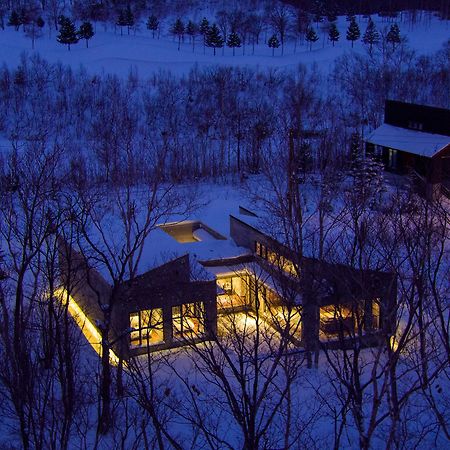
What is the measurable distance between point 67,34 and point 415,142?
24478 mm

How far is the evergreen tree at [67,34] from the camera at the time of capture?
1674 inches

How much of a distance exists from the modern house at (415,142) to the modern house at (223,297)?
9274 millimetres

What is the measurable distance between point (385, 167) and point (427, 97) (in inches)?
551

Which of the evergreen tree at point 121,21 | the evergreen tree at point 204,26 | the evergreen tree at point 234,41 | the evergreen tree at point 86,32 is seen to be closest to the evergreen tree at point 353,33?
the evergreen tree at point 234,41

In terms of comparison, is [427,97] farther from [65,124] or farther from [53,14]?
[53,14]

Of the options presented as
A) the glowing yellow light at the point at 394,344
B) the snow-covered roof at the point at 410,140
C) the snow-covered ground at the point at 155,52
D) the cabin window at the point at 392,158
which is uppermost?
the snow-covered ground at the point at 155,52

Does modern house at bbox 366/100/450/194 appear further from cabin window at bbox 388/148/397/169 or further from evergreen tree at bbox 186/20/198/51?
evergreen tree at bbox 186/20/198/51

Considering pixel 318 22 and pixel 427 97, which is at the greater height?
pixel 318 22

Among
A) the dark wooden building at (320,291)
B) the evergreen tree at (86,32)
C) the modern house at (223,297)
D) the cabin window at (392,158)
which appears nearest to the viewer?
the dark wooden building at (320,291)

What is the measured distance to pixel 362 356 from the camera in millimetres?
16031

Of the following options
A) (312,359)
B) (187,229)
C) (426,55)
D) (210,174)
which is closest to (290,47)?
(426,55)

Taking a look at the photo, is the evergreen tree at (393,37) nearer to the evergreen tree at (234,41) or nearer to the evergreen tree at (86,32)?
the evergreen tree at (234,41)

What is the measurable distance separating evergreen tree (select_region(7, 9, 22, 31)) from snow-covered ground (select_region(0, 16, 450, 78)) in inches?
14.7

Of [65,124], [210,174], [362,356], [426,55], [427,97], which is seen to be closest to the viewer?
[362,356]
